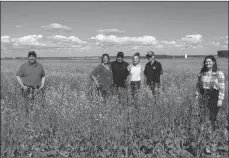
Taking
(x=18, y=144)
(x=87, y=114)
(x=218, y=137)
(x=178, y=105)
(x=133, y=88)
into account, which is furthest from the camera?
(x=133, y=88)

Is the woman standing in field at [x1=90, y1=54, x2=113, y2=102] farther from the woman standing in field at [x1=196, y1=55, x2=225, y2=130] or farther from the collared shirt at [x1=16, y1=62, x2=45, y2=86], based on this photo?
the woman standing in field at [x1=196, y1=55, x2=225, y2=130]

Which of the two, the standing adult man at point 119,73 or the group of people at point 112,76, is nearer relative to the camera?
the group of people at point 112,76

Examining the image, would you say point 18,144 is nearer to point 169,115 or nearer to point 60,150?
point 60,150

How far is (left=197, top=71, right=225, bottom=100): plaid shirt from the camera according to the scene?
5.06m

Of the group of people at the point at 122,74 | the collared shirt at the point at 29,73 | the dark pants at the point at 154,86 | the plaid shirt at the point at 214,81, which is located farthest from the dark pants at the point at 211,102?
the collared shirt at the point at 29,73

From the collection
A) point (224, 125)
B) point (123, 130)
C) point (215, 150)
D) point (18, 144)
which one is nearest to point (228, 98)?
point (224, 125)

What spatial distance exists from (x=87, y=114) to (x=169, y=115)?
1677mm

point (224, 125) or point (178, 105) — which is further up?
point (178, 105)

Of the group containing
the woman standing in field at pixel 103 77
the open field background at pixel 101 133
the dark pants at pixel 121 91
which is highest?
the woman standing in field at pixel 103 77

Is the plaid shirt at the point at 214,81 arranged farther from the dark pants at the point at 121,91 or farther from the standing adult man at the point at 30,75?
the standing adult man at the point at 30,75

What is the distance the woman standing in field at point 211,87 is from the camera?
5086 mm

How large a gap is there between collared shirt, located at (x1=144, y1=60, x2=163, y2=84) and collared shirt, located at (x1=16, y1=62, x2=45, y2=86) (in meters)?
2.88

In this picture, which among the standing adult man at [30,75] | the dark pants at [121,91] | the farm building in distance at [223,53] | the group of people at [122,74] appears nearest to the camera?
the dark pants at [121,91]

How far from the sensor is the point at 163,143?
476 centimetres
